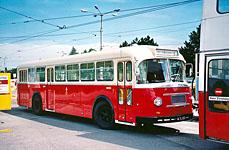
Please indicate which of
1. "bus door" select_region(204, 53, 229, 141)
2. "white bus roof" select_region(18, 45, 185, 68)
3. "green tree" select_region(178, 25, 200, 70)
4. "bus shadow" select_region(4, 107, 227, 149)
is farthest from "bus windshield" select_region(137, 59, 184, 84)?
"green tree" select_region(178, 25, 200, 70)

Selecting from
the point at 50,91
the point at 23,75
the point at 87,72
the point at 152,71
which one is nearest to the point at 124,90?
the point at 152,71

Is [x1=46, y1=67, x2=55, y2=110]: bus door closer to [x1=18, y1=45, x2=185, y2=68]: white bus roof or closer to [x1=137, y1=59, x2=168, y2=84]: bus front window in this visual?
[x1=18, y1=45, x2=185, y2=68]: white bus roof

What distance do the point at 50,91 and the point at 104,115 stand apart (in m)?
Result: 4.50

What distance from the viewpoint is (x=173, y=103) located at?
9.84 metres

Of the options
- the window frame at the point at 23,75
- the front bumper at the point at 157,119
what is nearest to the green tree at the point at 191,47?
the window frame at the point at 23,75

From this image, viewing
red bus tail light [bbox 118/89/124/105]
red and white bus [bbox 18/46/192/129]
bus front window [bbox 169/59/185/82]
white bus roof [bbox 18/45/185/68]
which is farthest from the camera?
red bus tail light [bbox 118/89/124/105]

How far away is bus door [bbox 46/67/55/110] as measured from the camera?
1472cm

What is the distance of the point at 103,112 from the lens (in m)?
11.3

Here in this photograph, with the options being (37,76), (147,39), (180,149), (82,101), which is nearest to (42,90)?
(37,76)

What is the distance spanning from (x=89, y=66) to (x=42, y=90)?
4574mm

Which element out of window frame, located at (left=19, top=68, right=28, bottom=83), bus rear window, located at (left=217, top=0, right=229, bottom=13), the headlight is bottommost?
the headlight

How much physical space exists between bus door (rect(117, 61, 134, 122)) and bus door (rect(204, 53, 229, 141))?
313 cm

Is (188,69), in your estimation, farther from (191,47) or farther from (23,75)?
(191,47)

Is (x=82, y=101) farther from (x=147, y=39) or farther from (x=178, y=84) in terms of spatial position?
(x=147, y=39)
